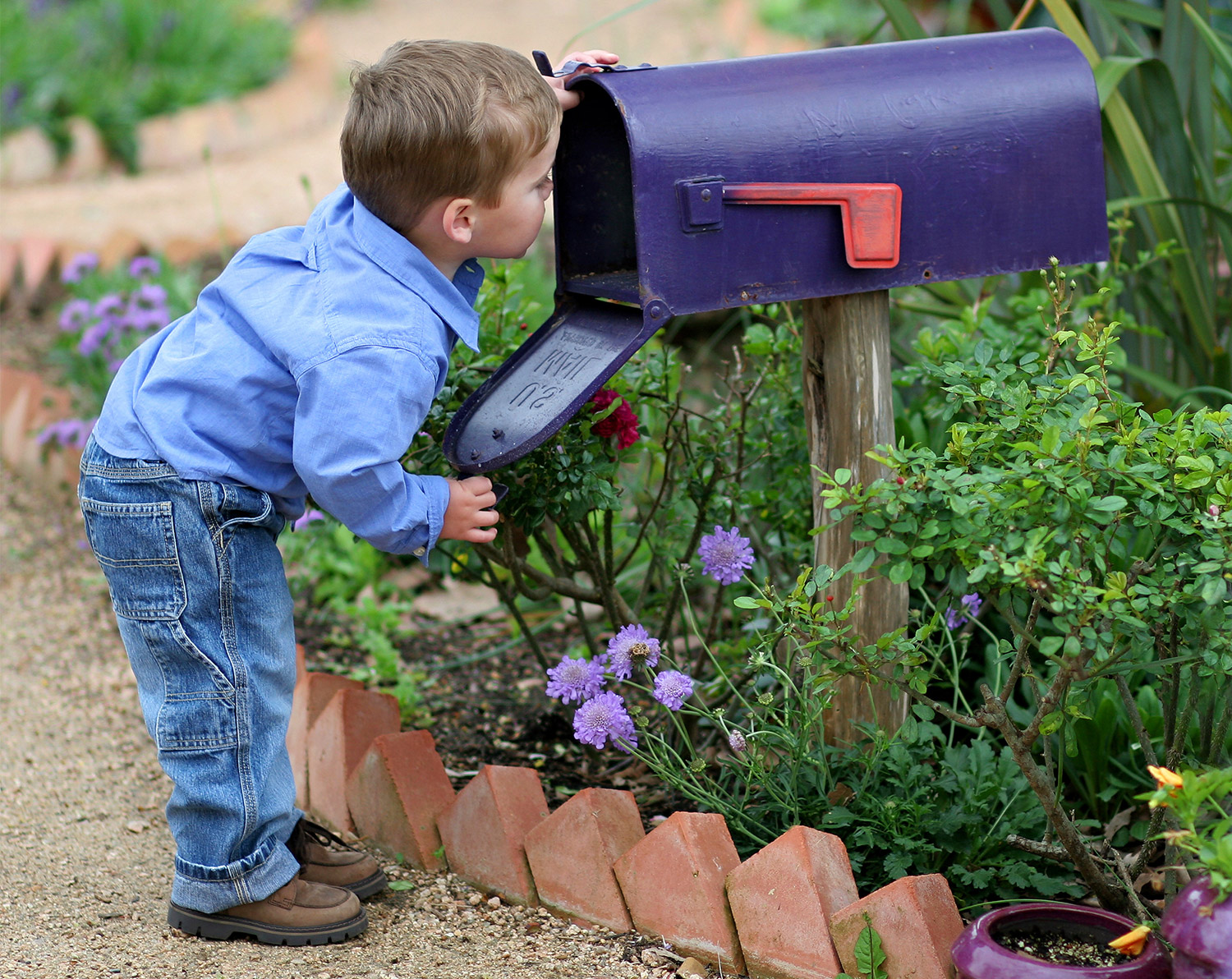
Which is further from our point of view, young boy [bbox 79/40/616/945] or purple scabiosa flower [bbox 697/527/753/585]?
purple scabiosa flower [bbox 697/527/753/585]

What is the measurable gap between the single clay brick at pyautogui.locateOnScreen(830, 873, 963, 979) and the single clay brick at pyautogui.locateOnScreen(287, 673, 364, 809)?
1.08 meters

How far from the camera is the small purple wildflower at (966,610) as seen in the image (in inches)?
70.1

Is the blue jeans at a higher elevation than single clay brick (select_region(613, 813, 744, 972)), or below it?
higher

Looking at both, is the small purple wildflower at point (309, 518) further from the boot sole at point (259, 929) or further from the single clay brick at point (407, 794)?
the boot sole at point (259, 929)

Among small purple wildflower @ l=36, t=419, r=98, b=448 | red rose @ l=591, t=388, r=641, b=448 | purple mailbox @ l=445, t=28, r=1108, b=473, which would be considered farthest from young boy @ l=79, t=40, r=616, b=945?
small purple wildflower @ l=36, t=419, r=98, b=448

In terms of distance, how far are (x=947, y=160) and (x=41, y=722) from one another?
2.10m

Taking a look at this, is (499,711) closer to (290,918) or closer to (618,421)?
(290,918)

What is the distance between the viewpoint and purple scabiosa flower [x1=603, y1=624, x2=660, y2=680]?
1.77m

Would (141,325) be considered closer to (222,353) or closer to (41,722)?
(41,722)

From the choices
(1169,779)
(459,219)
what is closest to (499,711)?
(459,219)

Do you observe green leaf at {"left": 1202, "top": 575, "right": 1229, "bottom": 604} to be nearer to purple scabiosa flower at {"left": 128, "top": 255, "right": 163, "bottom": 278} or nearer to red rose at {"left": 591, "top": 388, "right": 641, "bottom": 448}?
red rose at {"left": 591, "top": 388, "right": 641, "bottom": 448}

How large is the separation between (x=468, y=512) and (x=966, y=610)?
0.72m

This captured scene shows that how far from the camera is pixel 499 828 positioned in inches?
74.9

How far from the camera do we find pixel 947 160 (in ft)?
5.48
